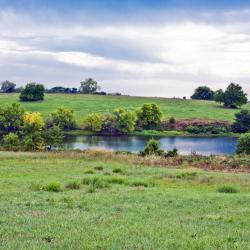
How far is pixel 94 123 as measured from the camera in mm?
147500

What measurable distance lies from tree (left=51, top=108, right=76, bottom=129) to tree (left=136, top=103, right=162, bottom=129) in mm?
20764

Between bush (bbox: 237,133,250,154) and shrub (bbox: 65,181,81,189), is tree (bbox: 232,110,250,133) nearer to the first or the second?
bush (bbox: 237,133,250,154)

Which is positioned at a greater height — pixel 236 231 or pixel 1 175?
pixel 236 231

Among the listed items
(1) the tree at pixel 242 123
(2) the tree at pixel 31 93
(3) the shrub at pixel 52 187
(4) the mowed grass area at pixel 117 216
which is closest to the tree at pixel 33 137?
(4) the mowed grass area at pixel 117 216

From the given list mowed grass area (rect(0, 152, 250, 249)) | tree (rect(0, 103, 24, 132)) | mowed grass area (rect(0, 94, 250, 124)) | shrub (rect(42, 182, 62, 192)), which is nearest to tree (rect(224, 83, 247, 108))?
mowed grass area (rect(0, 94, 250, 124))

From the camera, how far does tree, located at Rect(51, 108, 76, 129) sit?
147 metres

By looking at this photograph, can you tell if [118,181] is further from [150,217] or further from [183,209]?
[150,217]

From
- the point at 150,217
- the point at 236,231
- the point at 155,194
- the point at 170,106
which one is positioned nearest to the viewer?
the point at 236,231

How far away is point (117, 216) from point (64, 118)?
132 meters

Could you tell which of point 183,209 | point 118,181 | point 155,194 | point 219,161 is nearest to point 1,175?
point 118,181

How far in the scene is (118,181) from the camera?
30.7 metres

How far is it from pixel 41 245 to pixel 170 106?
180736mm

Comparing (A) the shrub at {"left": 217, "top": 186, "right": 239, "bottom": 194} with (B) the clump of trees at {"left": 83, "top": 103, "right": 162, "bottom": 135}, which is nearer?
(A) the shrub at {"left": 217, "top": 186, "right": 239, "bottom": 194}

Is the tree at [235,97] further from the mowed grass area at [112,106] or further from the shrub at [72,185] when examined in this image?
the shrub at [72,185]
